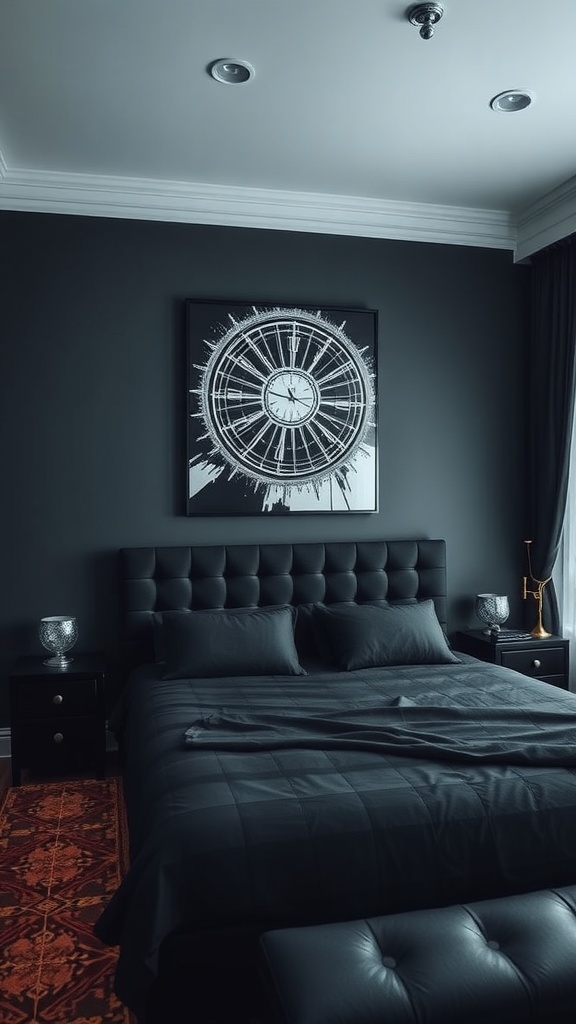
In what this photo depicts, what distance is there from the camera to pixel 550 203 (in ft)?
14.2

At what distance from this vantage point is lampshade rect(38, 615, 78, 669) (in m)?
3.83

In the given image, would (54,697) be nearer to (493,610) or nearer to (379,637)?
(379,637)

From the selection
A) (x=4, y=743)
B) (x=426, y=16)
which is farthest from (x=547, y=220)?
(x=4, y=743)

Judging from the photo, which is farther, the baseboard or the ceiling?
the baseboard

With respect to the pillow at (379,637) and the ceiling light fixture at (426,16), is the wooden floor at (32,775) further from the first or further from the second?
the ceiling light fixture at (426,16)

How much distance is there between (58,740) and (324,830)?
2.00 meters

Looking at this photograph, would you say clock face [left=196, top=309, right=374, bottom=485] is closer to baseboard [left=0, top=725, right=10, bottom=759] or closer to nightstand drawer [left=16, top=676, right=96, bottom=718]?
nightstand drawer [left=16, top=676, right=96, bottom=718]

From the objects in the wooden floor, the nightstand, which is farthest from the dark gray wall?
the nightstand

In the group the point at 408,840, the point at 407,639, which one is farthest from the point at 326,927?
the point at 407,639

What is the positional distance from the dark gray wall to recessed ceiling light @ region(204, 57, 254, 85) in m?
1.19

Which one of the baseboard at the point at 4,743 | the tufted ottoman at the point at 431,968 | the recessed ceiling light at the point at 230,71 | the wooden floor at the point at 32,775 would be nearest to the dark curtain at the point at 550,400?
the recessed ceiling light at the point at 230,71

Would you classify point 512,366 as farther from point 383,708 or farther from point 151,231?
point 383,708

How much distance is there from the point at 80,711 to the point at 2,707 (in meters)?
0.58

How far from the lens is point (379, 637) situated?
386 centimetres
